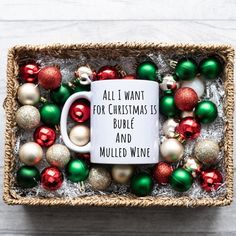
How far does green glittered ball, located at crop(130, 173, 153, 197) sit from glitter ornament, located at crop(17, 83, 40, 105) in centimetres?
22

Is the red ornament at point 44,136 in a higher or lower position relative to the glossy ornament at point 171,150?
higher

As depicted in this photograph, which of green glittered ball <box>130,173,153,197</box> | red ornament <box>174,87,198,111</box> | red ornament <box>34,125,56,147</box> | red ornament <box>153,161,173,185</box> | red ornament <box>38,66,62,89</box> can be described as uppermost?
red ornament <box>38,66,62,89</box>

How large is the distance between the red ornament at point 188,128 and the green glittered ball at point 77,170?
0.56ft

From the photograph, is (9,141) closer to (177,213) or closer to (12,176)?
(12,176)

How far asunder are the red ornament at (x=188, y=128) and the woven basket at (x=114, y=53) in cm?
5

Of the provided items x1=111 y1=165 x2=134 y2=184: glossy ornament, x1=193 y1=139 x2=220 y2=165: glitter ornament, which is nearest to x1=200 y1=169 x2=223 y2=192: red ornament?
x1=193 y1=139 x2=220 y2=165: glitter ornament

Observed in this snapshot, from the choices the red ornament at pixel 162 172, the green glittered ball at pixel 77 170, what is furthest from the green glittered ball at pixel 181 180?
the green glittered ball at pixel 77 170

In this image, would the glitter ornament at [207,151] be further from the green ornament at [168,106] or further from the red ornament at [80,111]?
the red ornament at [80,111]

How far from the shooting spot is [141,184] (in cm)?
92

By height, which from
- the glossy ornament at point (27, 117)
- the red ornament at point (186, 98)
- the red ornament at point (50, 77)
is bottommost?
the glossy ornament at point (27, 117)

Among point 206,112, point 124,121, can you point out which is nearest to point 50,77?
point 124,121

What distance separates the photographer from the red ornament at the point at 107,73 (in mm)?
932

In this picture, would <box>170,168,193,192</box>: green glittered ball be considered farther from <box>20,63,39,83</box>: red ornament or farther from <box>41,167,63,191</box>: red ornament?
<box>20,63,39,83</box>: red ornament

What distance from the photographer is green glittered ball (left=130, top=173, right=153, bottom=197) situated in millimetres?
917
